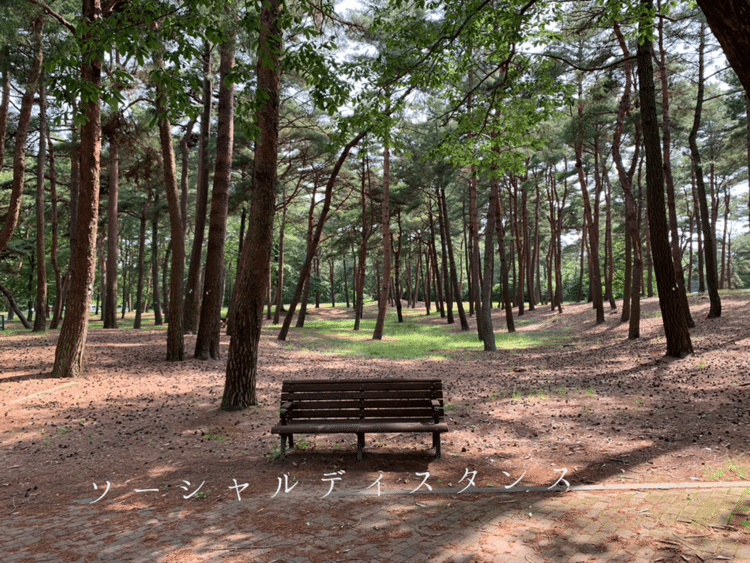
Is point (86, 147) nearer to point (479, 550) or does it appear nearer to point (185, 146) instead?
point (479, 550)

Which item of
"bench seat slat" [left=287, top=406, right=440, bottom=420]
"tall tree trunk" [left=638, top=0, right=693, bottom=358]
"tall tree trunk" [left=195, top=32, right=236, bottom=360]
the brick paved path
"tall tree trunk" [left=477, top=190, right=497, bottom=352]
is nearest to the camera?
the brick paved path

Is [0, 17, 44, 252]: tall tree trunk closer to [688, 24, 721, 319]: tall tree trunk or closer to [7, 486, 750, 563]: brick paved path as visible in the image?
[7, 486, 750, 563]: brick paved path

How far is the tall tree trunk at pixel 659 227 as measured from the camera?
9.80 meters

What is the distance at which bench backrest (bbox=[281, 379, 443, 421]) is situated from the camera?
5480 millimetres

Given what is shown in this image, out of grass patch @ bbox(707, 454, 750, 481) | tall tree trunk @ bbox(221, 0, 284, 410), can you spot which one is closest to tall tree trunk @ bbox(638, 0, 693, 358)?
grass patch @ bbox(707, 454, 750, 481)

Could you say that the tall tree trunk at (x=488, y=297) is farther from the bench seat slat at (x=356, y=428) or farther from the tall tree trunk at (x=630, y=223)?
the bench seat slat at (x=356, y=428)

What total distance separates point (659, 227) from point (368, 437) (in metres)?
7.91

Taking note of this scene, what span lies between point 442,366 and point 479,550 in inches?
400

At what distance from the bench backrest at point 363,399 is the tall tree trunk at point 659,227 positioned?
22.7ft

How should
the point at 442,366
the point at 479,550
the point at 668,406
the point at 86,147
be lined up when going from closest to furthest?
1. the point at 479,550
2. the point at 668,406
3. the point at 86,147
4. the point at 442,366

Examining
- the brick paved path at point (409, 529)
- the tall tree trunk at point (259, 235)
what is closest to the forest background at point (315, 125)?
the tall tree trunk at point (259, 235)

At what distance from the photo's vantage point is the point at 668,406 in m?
7.04

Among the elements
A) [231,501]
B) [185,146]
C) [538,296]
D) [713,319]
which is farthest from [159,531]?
[538,296]

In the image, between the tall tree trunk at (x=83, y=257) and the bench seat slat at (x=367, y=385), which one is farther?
the tall tree trunk at (x=83, y=257)
